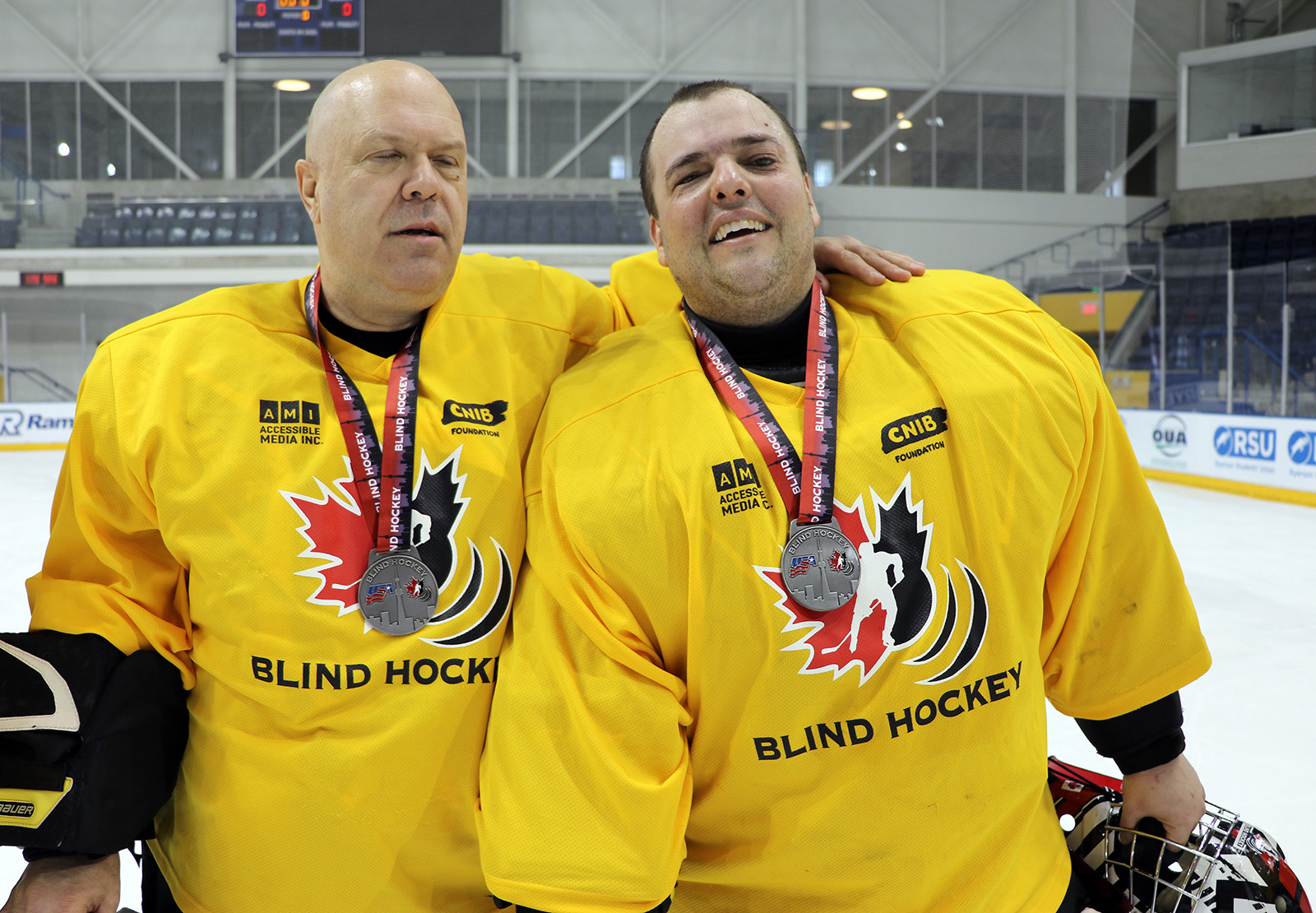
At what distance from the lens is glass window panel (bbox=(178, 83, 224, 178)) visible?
1545 centimetres

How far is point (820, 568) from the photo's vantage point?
1.21 metres

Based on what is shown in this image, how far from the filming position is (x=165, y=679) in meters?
1.36

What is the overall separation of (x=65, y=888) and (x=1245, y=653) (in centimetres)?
387

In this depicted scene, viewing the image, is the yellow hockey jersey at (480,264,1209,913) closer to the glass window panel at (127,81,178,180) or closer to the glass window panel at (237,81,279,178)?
the glass window panel at (237,81,279,178)

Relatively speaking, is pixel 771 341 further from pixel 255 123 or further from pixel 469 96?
pixel 255 123

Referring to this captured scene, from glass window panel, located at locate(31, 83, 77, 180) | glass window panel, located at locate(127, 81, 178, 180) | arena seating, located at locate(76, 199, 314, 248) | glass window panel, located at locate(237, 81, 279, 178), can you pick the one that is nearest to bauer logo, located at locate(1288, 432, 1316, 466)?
arena seating, located at locate(76, 199, 314, 248)

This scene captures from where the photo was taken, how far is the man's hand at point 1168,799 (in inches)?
53.4

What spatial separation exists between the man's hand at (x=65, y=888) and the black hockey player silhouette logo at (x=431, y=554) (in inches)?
18.3

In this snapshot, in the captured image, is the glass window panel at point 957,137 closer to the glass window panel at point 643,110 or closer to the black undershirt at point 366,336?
the glass window panel at point 643,110

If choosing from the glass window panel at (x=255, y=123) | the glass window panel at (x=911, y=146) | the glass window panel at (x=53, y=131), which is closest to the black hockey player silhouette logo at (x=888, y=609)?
the glass window panel at (x=911, y=146)

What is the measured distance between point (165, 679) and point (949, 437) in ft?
3.61

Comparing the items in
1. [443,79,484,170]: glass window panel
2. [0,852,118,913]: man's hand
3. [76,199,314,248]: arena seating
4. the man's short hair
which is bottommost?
[0,852,118,913]: man's hand

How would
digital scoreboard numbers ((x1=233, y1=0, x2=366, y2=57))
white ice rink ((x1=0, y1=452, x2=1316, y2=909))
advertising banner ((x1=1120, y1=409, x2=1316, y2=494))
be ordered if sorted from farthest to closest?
1. digital scoreboard numbers ((x1=233, y1=0, x2=366, y2=57))
2. advertising banner ((x1=1120, y1=409, x2=1316, y2=494))
3. white ice rink ((x1=0, y1=452, x2=1316, y2=909))

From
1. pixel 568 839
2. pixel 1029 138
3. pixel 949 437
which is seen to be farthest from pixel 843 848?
pixel 1029 138
